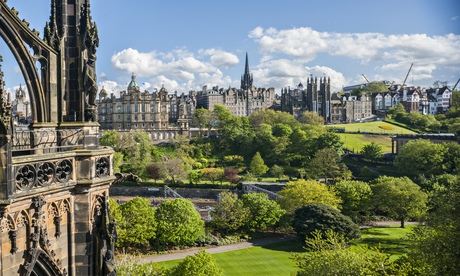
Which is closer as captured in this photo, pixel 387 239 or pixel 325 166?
pixel 387 239

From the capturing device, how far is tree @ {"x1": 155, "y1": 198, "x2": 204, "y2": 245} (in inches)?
1542

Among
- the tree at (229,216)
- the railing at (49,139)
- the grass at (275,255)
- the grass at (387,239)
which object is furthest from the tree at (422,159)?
the railing at (49,139)

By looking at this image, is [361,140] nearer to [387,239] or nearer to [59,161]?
[387,239]

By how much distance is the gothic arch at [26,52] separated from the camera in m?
8.00

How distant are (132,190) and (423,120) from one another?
73.4m

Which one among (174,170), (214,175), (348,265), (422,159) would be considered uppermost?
(422,159)

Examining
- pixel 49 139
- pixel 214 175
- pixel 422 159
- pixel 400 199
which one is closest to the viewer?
pixel 49 139

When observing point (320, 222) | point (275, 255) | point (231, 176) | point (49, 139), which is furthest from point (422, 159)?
point (49, 139)

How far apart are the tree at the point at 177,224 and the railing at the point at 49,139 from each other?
101 feet

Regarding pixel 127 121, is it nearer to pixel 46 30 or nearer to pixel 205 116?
pixel 205 116

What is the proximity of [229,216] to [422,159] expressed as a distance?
32.4m

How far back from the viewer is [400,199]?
4684 centimetres

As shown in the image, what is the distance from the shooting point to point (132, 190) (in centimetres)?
6544

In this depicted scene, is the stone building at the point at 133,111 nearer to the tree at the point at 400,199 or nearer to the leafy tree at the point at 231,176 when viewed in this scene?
the leafy tree at the point at 231,176
